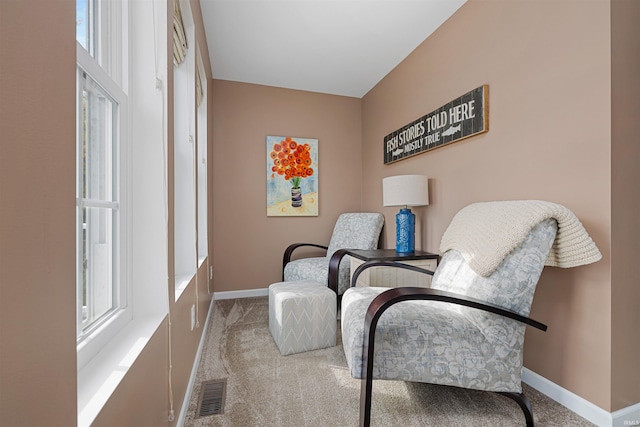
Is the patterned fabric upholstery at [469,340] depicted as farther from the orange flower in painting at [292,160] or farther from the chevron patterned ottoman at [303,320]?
the orange flower in painting at [292,160]

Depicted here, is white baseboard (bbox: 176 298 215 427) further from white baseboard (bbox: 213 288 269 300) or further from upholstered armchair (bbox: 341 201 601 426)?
white baseboard (bbox: 213 288 269 300)

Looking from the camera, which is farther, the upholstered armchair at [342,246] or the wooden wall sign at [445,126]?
the upholstered armchair at [342,246]

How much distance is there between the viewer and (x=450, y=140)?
2.31 metres

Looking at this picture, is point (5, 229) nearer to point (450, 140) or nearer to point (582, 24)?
point (582, 24)

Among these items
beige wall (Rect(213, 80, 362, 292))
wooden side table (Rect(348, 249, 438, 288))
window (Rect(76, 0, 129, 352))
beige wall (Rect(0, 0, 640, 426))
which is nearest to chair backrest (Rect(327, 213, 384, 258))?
beige wall (Rect(0, 0, 640, 426))

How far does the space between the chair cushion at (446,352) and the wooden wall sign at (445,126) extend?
135cm

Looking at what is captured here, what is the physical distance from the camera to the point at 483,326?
1367mm

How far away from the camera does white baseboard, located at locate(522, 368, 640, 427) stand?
1.39 m

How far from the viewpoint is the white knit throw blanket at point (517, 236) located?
1326 mm

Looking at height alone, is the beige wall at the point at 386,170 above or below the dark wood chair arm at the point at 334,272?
above

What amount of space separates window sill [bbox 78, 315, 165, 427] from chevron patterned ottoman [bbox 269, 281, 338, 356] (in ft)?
3.73

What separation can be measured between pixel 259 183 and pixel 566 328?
298 cm

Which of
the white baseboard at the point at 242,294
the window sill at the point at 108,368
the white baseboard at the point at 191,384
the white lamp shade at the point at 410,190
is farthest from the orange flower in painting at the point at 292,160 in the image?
the window sill at the point at 108,368
